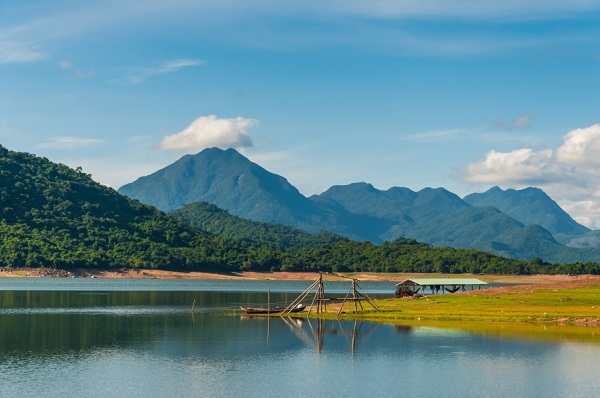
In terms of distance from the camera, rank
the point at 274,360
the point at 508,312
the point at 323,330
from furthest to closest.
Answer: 1. the point at 508,312
2. the point at 323,330
3. the point at 274,360

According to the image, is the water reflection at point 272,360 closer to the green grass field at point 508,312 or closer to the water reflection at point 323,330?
the water reflection at point 323,330

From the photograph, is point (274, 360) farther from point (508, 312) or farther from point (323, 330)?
point (508, 312)

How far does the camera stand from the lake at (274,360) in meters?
52.8

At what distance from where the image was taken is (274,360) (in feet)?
213

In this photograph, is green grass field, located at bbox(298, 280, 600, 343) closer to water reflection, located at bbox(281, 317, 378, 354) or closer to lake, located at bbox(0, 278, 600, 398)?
water reflection, located at bbox(281, 317, 378, 354)

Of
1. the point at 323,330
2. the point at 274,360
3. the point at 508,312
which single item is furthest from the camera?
the point at 508,312

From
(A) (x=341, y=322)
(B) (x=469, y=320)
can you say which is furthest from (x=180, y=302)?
(B) (x=469, y=320)

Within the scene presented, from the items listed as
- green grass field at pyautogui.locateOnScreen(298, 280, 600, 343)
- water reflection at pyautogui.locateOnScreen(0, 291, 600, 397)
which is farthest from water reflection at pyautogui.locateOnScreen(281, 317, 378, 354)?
green grass field at pyautogui.locateOnScreen(298, 280, 600, 343)

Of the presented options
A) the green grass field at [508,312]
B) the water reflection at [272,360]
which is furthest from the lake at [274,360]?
the green grass field at [508,312]

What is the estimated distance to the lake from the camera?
5284 centimetres

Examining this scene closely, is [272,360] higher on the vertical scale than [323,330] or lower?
lower

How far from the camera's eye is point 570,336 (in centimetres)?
8162

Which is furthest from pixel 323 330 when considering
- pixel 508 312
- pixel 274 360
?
pixel 508 312

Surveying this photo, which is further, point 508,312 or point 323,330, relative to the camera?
point 508,312
